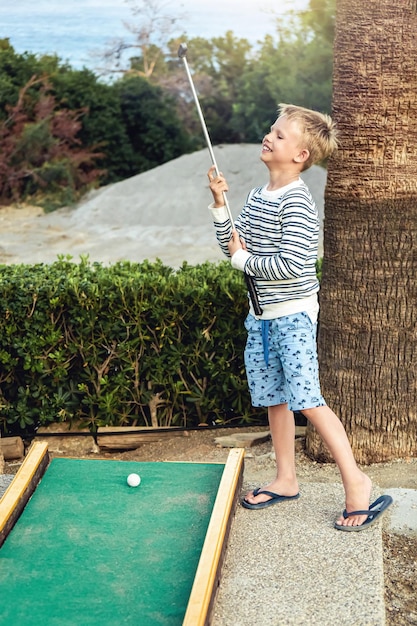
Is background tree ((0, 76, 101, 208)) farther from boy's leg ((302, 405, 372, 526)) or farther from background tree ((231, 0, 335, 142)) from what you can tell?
boy's leg ((302, 405, 372, 526))

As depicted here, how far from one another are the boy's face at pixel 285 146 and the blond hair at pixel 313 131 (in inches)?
1.2

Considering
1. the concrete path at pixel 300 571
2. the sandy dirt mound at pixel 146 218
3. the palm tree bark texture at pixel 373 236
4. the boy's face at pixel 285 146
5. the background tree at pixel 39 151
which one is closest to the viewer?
the concrete path at pixel 300 571

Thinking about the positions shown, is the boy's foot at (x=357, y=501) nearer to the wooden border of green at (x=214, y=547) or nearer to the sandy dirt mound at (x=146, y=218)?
the wooden border of green at (x=214, y=547)

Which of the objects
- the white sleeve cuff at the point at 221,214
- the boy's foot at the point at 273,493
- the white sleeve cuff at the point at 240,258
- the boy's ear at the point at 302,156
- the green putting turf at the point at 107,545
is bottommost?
the boy's foot at the point at 273,493

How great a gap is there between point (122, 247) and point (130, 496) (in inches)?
360

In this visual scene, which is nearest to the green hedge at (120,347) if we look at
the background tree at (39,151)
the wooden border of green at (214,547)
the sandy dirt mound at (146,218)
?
the wooden border of green at (214,547)

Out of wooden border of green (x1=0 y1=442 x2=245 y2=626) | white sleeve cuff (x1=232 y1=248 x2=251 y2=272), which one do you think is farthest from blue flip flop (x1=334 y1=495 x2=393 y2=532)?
white sleeve cuff (x1=232 y1=248 x2=251 y2=272)

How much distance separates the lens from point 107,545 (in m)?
3.50

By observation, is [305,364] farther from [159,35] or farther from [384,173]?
[159,35]

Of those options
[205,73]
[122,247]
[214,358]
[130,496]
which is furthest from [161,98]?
[130,496]

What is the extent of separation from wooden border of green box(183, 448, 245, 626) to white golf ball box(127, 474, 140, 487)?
0.40 m

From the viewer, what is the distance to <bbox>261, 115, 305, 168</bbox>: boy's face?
12.2ft

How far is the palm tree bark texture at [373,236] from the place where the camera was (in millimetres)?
4238

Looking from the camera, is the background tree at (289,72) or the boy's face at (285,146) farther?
the background tree at (289,72)
